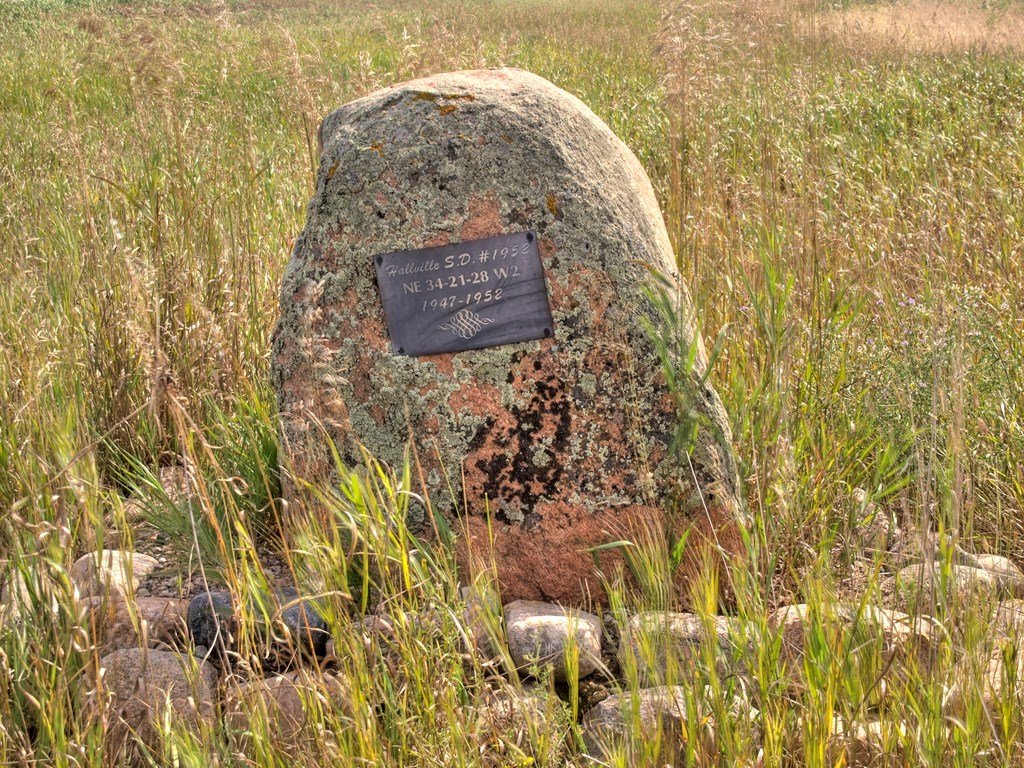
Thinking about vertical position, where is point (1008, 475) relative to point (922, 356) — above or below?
below

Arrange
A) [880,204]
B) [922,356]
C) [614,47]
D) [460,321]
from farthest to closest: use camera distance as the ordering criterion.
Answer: [614,47] < [880,204] < [922,356] < [460,321]

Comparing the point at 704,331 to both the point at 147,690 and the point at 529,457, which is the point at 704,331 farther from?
the point at 147,690

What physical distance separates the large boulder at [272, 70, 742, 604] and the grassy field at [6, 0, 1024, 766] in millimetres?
212

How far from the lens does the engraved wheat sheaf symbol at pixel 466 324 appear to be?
7.96 feet

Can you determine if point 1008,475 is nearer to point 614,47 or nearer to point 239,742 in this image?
point 239,742

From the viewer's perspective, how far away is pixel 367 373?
245 centimetres

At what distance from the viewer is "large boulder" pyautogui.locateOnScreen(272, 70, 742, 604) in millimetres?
2400

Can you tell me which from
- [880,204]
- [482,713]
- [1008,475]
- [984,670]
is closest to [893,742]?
[984,670]

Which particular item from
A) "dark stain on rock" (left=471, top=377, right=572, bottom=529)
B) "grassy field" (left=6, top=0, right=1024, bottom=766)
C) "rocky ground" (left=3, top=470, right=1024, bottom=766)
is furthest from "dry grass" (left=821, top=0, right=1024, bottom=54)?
"rocky ground" (left=3, top=470, right=1024, bottom=766)

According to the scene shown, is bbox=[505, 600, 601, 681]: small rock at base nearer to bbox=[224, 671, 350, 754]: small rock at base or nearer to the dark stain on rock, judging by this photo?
the dark stain on rock

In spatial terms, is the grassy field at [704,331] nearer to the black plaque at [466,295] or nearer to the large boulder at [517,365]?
the large boulder at [517,365]

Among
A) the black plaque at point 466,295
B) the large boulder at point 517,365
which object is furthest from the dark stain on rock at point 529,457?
the black plaque at point 466,295

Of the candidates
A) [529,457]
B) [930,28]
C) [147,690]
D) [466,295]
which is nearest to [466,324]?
[466,295]

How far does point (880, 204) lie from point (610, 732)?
3659mm
